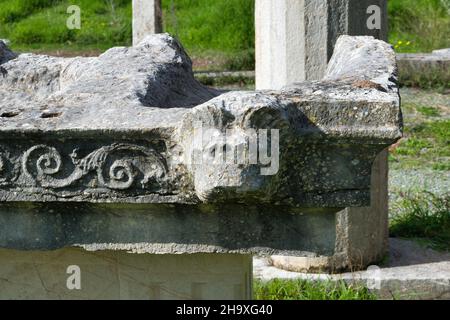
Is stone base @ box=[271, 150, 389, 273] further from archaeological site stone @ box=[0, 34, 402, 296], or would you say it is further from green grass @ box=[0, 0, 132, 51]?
green grass @ box=[0, 0, 132, 51]

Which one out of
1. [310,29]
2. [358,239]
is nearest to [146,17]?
[310,29]

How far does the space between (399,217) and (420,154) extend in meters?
1.83

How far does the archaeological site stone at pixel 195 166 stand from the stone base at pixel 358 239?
7.45 ft

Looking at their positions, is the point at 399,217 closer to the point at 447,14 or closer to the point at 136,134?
the point at 136,134

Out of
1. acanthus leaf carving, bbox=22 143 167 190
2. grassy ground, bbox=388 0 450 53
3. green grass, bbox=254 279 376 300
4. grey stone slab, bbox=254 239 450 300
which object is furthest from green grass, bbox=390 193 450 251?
grassy ground, bbox=388 0 450 53

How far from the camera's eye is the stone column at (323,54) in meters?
4.54

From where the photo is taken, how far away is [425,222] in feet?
17.5

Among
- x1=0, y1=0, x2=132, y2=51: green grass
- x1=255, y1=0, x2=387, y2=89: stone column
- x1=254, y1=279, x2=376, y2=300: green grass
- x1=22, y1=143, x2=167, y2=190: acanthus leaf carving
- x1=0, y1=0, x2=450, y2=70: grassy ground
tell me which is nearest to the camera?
x1=22, y1=143, x2=167, y2=190: acanthus leaf carving

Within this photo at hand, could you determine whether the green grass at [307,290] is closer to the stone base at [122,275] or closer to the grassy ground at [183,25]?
the stone base at [122,275]

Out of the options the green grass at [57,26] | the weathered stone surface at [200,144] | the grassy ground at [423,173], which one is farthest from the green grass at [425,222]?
the green grass at [57,26]

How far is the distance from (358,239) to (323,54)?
91 centimetres

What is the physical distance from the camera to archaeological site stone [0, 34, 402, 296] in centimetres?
201

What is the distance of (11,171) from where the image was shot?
7.25 ft

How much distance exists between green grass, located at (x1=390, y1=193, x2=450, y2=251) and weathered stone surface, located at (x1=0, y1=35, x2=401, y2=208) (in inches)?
117
